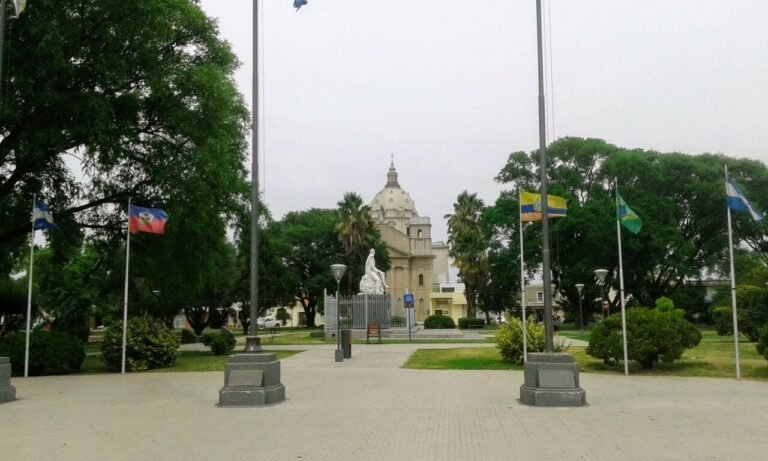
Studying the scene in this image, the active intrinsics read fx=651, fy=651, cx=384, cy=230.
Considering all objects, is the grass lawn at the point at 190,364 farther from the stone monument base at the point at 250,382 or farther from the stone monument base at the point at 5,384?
the stone monument base at the point at 250,382

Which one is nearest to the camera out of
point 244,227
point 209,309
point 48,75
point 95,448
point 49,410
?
point 95,448

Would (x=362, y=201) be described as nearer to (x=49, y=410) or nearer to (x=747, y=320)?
(x=747, y=320)

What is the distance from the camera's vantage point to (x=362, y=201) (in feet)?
210

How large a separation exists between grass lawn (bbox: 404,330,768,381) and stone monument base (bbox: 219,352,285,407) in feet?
28.3

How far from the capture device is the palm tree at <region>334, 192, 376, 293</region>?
62125 mm

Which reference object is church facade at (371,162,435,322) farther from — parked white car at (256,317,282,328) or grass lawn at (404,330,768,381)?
grass lawn at (404,330,768,381)

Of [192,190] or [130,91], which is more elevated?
[130,91]

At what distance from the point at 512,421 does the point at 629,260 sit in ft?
149

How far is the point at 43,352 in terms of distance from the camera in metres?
19.8

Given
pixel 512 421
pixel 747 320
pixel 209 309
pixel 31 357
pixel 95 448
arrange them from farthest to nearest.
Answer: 1. pixel 209 309
2. pixel 747 320
3. pixel 31 357
4. pixel 512 421
5. pixel 95 448

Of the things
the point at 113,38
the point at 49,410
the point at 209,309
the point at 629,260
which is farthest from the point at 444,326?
the point at 49,410

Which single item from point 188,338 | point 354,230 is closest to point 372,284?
point 188,338

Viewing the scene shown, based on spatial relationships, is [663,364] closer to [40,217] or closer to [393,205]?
[40,217]

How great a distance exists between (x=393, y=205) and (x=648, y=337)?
10974cm
